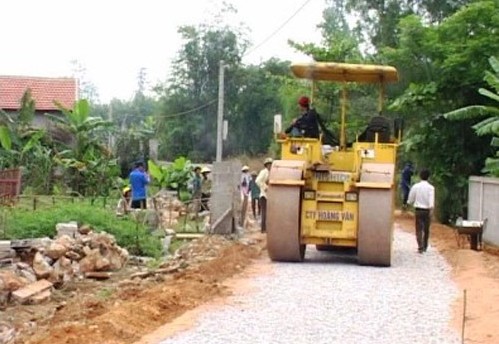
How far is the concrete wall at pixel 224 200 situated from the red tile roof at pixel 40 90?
25422 millimetres

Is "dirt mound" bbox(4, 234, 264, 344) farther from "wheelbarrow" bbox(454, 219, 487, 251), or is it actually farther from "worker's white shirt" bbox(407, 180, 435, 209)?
"wheelbarrow" bbox(454, 219, 487, 251)

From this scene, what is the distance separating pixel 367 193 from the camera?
16438 millimetres

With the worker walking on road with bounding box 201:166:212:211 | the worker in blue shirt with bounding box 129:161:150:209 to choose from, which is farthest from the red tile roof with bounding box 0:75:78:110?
the worker in blue shirt with bounding box 129:161:150:209

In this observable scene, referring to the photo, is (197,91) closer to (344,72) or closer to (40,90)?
(40,90)

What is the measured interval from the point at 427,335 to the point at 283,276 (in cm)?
493

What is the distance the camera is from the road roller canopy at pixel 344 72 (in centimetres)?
1848

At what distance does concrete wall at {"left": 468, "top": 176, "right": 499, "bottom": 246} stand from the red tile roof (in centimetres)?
2555

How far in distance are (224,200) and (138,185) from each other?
7.37 feet

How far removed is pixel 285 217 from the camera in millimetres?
16656

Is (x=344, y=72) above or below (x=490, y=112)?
above

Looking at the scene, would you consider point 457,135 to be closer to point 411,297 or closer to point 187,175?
point 187,175

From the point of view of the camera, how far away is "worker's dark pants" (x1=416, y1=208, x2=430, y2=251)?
1902 centimetres

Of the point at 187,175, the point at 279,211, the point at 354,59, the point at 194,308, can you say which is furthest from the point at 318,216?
the point at 354,59

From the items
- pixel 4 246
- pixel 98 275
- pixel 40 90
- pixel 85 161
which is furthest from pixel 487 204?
pixel 40 90
